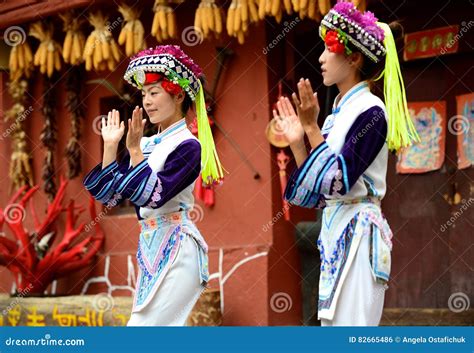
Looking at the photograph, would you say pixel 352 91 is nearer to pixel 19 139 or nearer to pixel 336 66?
pixel 336 66

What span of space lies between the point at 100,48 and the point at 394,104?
183 inches

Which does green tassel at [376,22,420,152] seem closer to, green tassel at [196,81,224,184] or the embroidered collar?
the embroidered collar

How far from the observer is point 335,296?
4.10m

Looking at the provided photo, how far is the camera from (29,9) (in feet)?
29.6

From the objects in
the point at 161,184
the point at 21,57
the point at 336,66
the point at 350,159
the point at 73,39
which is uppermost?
the point at 73,39

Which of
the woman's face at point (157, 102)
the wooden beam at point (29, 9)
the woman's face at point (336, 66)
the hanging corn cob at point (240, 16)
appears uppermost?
the wooden beam at point (29, 9)

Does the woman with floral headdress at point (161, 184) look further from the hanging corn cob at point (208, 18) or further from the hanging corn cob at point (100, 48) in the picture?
the hanging corn cob at point (100, 48)

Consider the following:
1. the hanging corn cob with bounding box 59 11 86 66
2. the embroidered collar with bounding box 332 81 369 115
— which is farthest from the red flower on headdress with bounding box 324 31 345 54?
the hanging corn cob with bounding box 59 11 86 66

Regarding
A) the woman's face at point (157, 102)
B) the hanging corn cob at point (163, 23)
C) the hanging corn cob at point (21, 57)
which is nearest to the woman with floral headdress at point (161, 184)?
the woman's face at point (157, 102)

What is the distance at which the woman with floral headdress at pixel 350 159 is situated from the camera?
4.05 metres

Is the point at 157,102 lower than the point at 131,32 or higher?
lower

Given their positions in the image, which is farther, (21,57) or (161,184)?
(21,57)

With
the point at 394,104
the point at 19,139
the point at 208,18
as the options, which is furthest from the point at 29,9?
the point at 394,104

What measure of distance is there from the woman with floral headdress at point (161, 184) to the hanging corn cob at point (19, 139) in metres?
4.93
